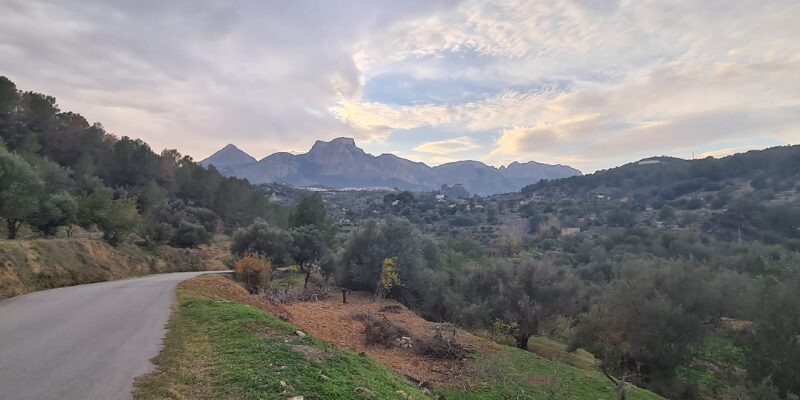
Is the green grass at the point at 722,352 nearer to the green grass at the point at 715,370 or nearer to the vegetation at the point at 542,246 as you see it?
the green grass at the point at 715,370

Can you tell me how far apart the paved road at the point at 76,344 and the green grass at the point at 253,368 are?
484mm

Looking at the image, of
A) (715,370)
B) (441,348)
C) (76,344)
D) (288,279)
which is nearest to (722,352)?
(715,370)

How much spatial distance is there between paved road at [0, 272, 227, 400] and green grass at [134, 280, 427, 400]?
484mm

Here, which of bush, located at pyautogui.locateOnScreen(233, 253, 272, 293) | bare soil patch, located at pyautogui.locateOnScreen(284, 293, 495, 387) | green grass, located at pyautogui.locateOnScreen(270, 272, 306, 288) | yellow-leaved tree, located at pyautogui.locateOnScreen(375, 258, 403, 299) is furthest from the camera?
green grass, located at pyautogui.locateOnScreen(270, 272, 306, 288)

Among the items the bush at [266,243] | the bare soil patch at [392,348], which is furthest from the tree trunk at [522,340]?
the bush at [266,243]

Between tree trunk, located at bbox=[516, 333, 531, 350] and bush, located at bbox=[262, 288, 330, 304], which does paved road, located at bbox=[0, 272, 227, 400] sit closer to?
bush, located at bbox=[262, 288, 330, 304]

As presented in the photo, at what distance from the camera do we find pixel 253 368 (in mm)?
7906

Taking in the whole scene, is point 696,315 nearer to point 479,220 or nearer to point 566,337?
point 566,337

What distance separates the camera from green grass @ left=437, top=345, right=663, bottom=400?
35.1ft

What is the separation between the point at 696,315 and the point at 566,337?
6609mm

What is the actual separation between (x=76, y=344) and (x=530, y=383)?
36.2 feet

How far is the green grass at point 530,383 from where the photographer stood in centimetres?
1071

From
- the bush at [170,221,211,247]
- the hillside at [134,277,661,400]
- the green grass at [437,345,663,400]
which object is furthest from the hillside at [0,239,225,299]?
the green grass at [437,345,663,400]

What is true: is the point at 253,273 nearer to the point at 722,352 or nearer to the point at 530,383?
the point at 530,383
